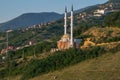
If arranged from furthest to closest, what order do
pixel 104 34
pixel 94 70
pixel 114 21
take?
pixel 114 21
pixel 104 34
pixel 94 70

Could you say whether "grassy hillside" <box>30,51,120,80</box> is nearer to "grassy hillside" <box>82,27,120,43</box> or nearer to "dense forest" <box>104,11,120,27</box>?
"grassy hillside" <box>82,27,120,43</box>

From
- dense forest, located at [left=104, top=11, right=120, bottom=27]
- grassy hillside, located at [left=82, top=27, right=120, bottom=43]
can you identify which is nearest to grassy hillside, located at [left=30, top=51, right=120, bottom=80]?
grassy hillside, located at [left=82, top=27, right=120, bottom=43]

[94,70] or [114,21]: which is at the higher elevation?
[114,21]

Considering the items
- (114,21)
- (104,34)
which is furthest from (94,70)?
(114,21)

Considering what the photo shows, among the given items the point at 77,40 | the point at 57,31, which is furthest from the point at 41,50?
the point at 57,31

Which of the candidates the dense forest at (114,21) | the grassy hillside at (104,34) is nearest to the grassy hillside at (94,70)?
the grassy hillside at (104,34)

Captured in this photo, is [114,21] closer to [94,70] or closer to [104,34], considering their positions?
[104,34]

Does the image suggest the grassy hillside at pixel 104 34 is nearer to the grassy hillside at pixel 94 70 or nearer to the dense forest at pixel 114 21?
the dense forest at pixel 114 21

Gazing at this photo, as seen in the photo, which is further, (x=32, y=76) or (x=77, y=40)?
(x=77, y=40)

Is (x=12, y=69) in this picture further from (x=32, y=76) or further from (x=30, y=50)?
(x=30, y=50)
